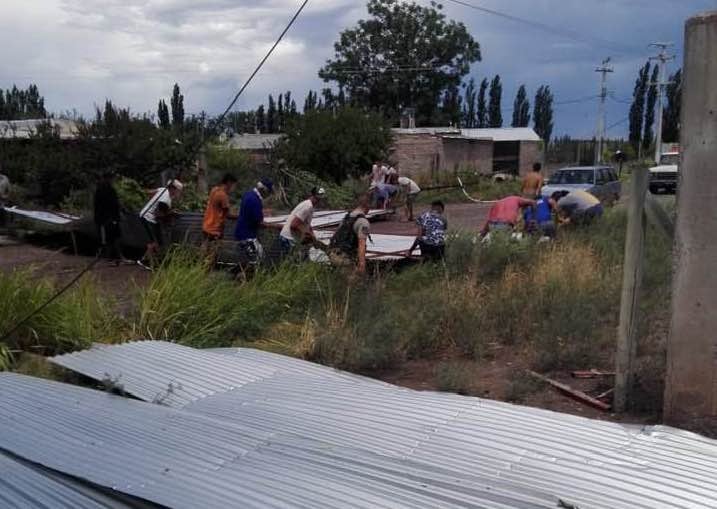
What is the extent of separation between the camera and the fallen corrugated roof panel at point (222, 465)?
312 centimetres

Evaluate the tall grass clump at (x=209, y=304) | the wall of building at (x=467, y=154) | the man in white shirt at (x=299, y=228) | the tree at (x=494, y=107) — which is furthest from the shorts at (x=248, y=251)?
the tree at (x=494, y=107)

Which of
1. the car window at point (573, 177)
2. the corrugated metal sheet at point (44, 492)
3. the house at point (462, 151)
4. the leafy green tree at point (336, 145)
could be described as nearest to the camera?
the corrugated metal sheet at point (44, 492)

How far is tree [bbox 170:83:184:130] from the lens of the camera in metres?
20.3

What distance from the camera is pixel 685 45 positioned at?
459cm

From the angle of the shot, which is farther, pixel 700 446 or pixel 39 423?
pixel 39 423

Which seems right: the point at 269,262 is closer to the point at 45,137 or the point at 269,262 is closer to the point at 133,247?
the point at 133,247

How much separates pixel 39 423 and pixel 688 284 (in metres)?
3.74

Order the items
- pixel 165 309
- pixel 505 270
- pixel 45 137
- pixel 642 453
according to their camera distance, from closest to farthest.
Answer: pixel 642 453
pixel 165 309
pixel 505 270
pixel 45 137

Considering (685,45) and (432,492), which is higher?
(685,45)

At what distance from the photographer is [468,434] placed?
157 inches

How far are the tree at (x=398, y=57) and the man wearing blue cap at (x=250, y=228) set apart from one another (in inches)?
2014

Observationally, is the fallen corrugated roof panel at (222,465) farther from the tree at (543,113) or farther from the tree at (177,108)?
the tree at (543,113)

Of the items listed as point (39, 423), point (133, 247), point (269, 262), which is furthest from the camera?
point (133, 247)

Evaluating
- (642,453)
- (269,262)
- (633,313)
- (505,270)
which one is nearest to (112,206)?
(269,262)
